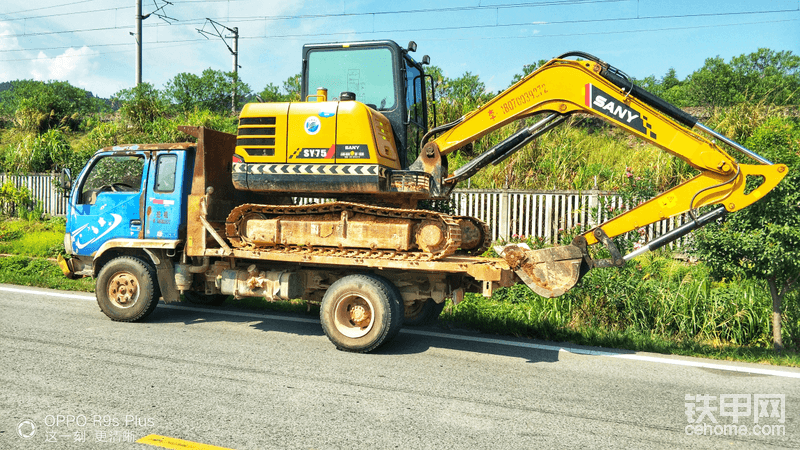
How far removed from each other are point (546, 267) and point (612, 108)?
6.31 feet

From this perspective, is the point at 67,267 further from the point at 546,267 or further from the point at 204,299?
the point at 546,267

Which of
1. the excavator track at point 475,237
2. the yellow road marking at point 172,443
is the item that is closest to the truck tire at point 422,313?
the excavator track at point 475,237

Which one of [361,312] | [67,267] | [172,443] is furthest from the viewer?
[67,267]

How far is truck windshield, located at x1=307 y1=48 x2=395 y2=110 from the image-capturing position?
7.49 metres

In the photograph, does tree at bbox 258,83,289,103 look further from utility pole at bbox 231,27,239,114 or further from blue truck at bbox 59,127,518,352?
blue truck at bbox 59,127,518,352

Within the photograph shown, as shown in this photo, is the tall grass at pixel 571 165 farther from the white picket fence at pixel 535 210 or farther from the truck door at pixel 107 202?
the truck door at pixel 107 202

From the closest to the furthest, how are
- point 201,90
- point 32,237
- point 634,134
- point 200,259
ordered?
point 634,134 → point 200,259 → point 32,237 → point 201,90

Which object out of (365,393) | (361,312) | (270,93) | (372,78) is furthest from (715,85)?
(365,393)

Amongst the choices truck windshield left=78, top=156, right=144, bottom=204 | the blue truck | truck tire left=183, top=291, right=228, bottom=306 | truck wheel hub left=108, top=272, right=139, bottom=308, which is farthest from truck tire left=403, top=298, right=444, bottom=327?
truck windshield left=78, top=156, right=144, bottom=204

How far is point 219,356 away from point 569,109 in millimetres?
4864

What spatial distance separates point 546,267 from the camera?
643 cm

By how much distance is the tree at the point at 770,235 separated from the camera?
6402 mm

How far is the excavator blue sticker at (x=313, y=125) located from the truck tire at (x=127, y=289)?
3.09 m

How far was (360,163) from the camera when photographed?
693 centimetres
